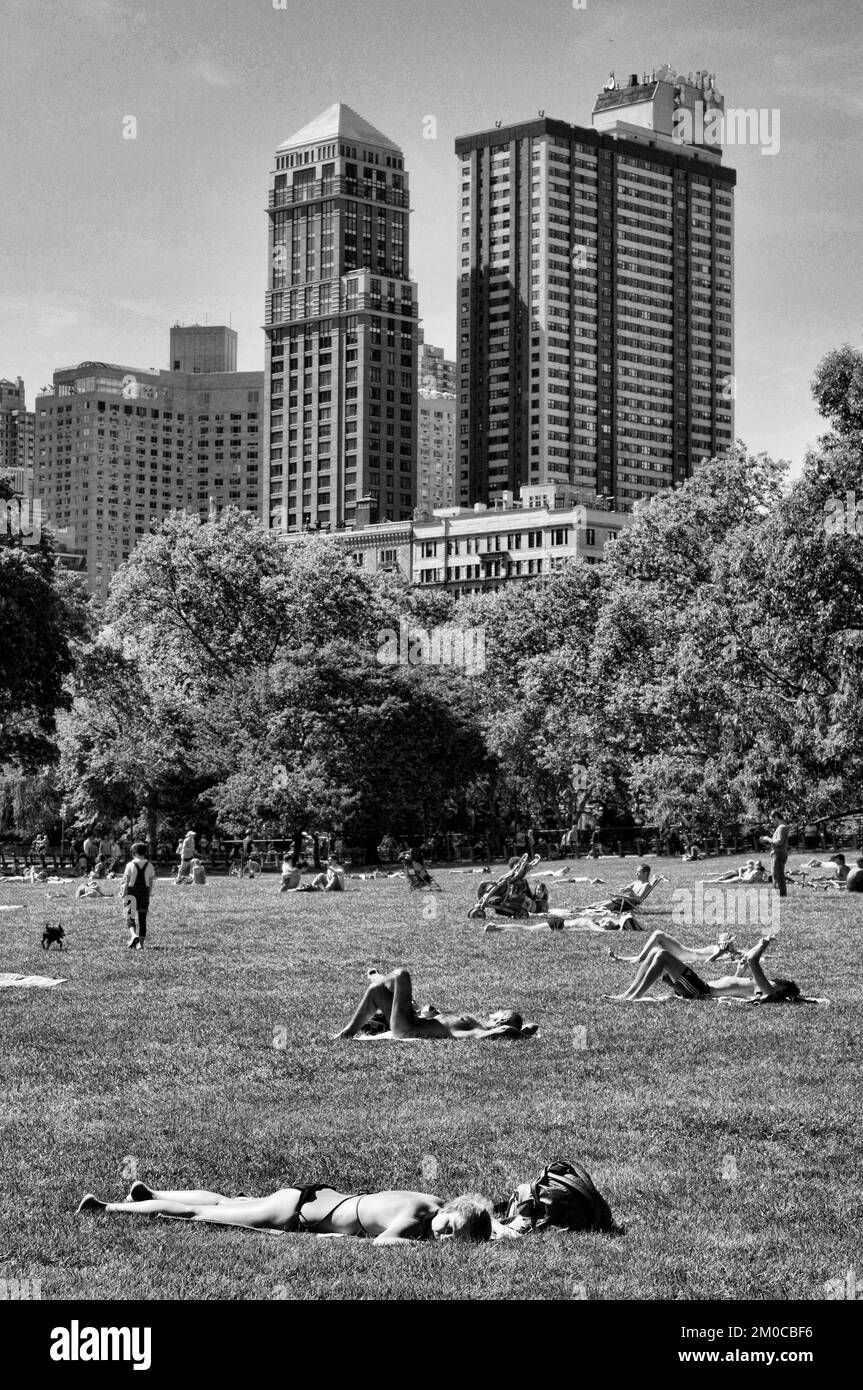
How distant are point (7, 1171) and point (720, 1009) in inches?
351

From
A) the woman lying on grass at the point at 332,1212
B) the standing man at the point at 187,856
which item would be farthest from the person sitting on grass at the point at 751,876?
the woman lying on grass at the point at 332,1212

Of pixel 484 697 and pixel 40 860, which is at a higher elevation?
pixel 484 697

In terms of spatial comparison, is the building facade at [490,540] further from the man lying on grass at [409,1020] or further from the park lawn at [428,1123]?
the man lying on grass at [409,1020]

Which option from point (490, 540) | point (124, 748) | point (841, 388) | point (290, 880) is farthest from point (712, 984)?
point (490, 540)

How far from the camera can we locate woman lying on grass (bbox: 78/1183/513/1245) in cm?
959

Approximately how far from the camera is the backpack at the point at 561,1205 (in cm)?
971

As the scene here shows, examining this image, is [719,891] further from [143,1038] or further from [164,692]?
[164,692]

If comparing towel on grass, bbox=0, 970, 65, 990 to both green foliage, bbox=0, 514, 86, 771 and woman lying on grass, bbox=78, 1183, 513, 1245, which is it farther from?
green foliage, bbox=0, 514, 86, 771

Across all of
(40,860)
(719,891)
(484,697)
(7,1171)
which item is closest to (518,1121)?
(7,1171)

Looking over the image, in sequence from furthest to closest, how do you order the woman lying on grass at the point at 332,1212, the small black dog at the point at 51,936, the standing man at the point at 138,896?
the standing man at the point at 138,896, the small black dog at the point at 51,936, the woman lying on grass at the point at 332,1212

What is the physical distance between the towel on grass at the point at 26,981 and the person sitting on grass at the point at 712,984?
6.27 meters

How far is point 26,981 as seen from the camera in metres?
19.4

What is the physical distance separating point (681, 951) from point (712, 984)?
1.66 feet
